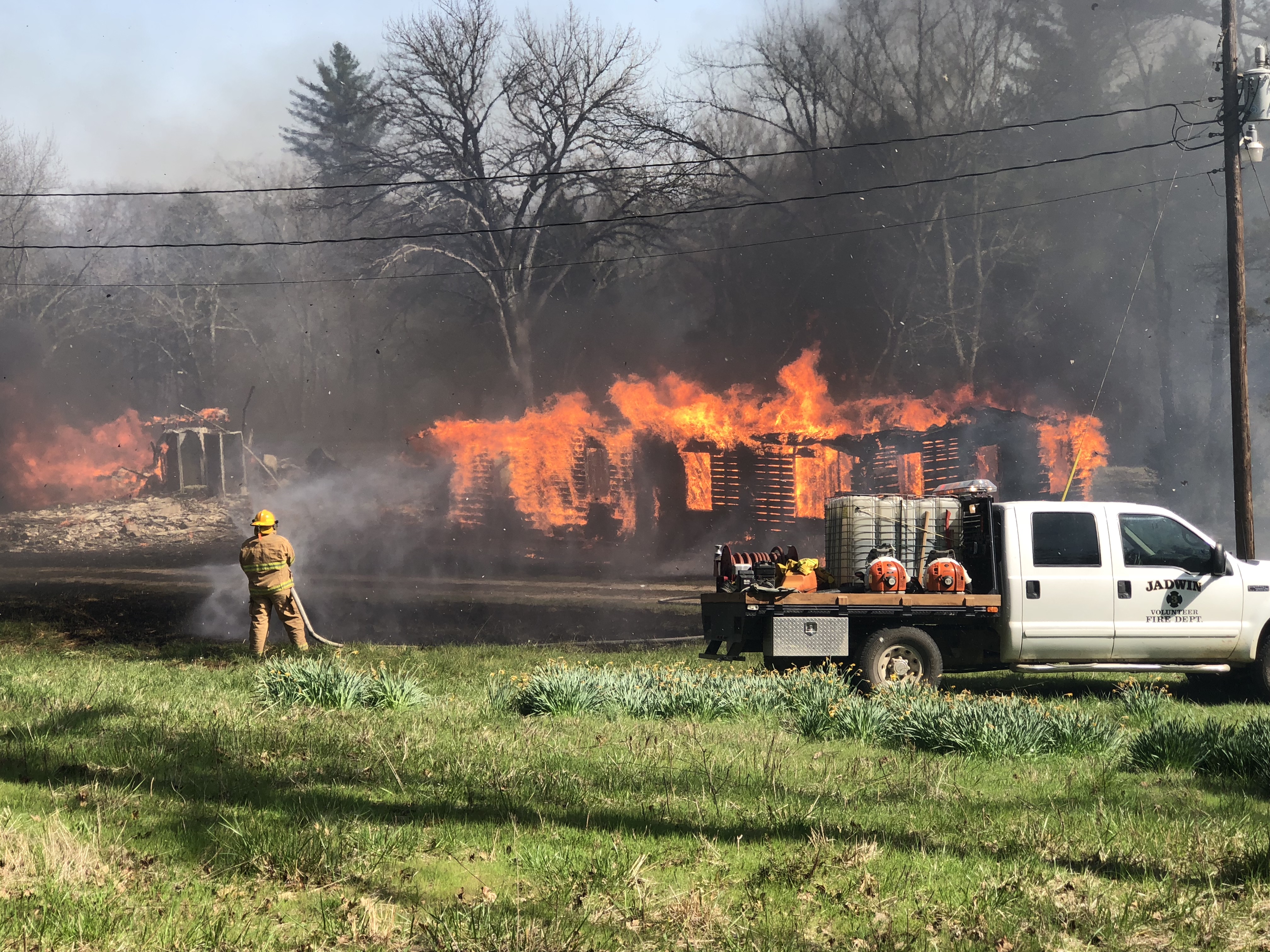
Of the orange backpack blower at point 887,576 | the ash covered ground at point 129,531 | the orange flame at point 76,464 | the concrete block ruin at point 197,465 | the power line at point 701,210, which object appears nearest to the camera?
the orange backpack blower at point 887,576

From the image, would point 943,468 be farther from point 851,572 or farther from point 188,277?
point 188,277

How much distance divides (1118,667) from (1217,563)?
1334 mm

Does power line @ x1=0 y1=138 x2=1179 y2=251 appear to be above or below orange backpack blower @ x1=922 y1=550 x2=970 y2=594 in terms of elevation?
above

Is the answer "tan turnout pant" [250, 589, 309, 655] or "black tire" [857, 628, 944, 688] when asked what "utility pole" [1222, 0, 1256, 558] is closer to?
"black tire" [857, 628, 944, 688]

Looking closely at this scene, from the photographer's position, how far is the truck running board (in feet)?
34.3

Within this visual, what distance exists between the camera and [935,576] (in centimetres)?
1051

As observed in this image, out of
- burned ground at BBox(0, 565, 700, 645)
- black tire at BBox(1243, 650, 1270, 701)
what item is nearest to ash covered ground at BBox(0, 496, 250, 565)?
burned ground at BBox(0, 565, 700, 645)

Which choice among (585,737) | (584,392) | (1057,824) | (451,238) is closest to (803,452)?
(584,392)

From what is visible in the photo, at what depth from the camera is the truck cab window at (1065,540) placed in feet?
34.9

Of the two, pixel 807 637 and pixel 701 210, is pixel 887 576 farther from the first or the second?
pixel 701 210

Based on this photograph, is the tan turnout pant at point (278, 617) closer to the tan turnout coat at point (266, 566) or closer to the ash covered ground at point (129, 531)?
the tan turnout coat at point (266, 566)

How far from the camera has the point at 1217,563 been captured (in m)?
10.6

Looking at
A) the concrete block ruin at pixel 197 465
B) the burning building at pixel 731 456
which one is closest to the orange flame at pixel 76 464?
the concrete block ruin at pixel 197 465

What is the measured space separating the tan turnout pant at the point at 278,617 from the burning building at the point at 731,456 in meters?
16.9
